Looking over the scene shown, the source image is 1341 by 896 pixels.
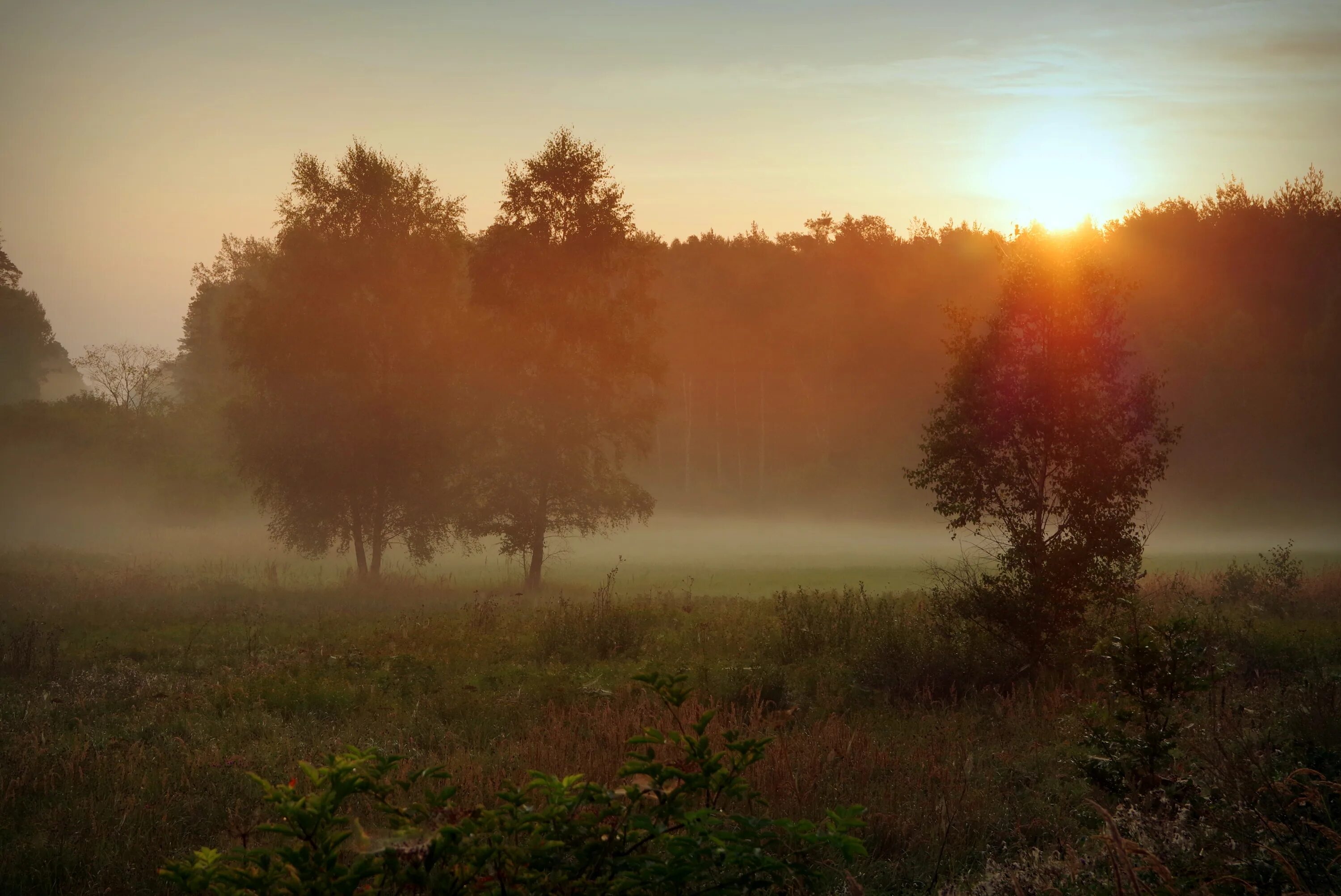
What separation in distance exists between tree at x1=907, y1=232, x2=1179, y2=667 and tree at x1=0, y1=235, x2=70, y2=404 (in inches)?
2324

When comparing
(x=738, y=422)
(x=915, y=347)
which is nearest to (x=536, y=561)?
(x=738, y=422)

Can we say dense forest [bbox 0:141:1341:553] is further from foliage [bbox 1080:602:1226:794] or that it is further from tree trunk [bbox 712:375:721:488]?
foliage [bbox 1080:602:1226:794]

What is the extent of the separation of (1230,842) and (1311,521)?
5751 cm

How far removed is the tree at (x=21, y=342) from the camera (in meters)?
57.9

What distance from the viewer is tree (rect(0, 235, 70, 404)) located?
190ft

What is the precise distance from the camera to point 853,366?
67438mm

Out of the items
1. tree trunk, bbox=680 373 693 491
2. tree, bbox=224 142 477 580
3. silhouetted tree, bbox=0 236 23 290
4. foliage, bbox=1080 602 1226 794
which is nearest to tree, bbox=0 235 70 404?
silhouetted tree, bbox=0 236 23 290

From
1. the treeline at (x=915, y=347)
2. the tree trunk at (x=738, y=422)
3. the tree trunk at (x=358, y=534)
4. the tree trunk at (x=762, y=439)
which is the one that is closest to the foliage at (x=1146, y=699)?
the tree trunk at (x=358, y=534)

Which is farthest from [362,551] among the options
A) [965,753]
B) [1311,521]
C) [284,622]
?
[1311,521]

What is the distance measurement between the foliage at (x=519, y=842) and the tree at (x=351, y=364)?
2622 cm

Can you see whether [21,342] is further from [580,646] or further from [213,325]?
[580,646]

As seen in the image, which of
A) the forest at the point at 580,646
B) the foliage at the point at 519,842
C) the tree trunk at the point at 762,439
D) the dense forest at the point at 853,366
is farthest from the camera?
the tree trunk at the point at 762,439

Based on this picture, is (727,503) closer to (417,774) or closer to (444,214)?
(444,214)

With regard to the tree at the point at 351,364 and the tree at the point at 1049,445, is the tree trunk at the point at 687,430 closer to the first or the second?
the tree at the point at 351,364
